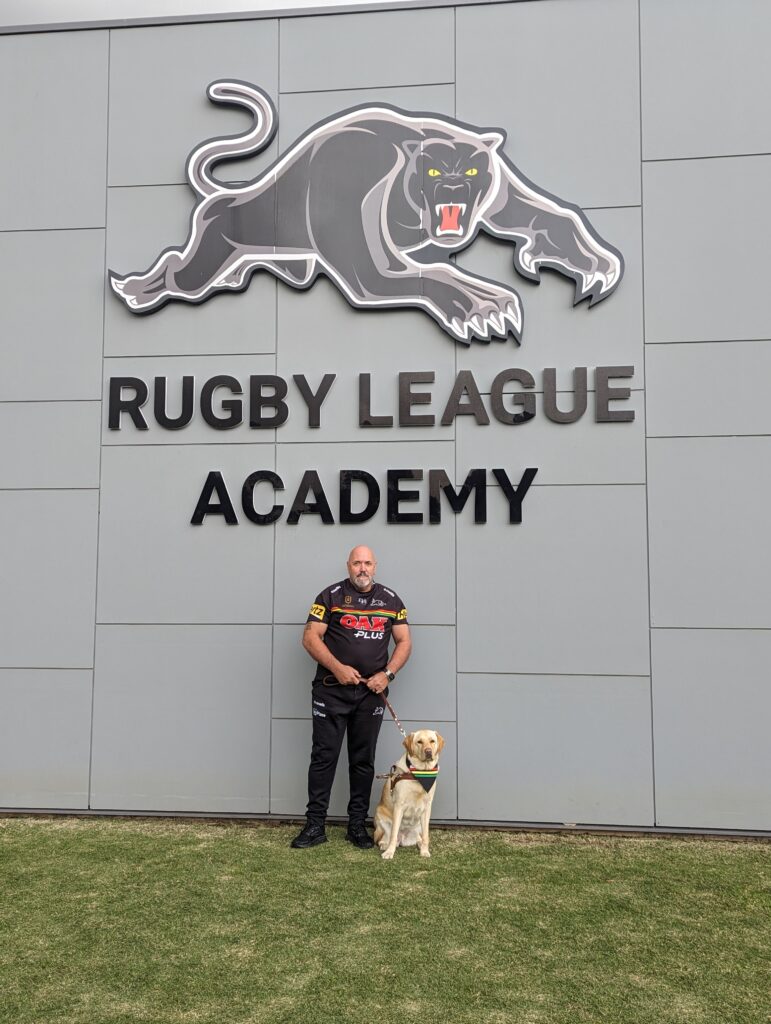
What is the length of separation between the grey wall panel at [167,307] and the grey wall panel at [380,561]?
1.36 metres

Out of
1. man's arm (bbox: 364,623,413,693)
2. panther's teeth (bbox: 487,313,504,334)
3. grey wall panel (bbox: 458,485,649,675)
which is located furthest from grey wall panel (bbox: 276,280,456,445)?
man's arm (bbox: 364,623,413,693)

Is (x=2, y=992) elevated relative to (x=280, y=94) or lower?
lower

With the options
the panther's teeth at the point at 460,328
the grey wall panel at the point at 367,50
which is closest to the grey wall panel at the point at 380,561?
the panther's teeth at the point at 460,328

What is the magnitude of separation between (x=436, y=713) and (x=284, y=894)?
5.35 feet

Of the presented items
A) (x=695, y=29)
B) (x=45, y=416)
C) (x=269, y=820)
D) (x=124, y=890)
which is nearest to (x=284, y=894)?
(x=124, y=890)

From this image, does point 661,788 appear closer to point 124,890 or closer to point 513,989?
point 513,989

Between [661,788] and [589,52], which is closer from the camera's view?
[661,788]

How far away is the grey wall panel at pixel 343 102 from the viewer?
582 cm

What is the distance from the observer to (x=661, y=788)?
533 centimetres

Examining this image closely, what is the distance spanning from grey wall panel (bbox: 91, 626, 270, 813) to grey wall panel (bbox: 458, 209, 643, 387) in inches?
98.7

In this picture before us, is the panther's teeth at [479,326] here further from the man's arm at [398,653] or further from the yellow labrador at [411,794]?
the yellow labrador at [411,794]

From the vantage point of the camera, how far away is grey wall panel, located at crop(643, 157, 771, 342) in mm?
5512

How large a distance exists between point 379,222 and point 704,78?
2349 mm

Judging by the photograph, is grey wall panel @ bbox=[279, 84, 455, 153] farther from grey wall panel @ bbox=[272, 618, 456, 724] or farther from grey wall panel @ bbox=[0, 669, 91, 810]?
grey wall panel @ bbox=[0, 669, 91, 810]
